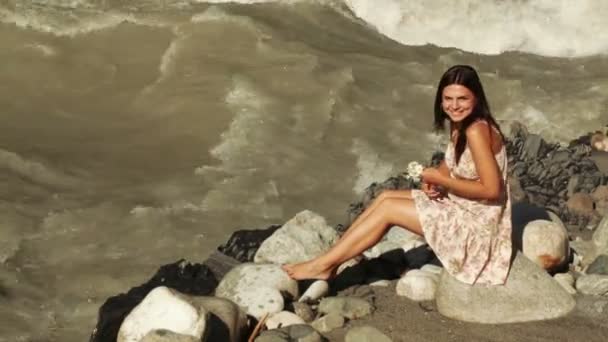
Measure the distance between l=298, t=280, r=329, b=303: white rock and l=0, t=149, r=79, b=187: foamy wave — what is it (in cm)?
294

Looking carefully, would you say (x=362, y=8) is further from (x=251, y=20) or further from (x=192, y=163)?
(x=192, y=163)

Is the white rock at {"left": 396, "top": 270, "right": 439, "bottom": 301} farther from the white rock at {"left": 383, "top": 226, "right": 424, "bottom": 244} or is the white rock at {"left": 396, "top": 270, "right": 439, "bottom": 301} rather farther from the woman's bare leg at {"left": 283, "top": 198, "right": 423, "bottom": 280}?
the white rock at {"left": 383, "top": 226, "right": 424, "bottom": 244}

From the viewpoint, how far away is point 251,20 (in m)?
10.9

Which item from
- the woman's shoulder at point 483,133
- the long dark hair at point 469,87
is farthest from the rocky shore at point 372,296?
the long dark hair at point 469,87

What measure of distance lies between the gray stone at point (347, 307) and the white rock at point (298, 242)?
65cm

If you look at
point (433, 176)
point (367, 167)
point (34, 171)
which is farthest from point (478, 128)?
point (34, 171)

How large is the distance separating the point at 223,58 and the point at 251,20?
3.27 feet

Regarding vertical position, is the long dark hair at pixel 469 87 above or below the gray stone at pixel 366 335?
above

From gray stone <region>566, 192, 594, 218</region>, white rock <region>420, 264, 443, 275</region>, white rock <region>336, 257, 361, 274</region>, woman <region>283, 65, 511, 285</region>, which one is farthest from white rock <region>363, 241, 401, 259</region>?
gray stone <region>566, 192, 594, 218</region>

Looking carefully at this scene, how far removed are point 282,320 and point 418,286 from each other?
2.82ft

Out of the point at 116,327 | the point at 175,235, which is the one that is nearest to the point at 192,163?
the point at 175,235

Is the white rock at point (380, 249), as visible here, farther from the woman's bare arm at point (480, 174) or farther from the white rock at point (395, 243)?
the woman's bare arm at point (480, 174)

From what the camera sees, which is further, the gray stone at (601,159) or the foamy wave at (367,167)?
the foamy wave at (367,167)

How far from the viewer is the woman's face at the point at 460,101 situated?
5012mm
